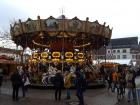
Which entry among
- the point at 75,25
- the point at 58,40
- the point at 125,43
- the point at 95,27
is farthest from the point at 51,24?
the point at 125,43

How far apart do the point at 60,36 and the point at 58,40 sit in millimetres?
1581

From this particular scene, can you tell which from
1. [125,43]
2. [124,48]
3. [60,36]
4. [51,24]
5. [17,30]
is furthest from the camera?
[125,43]

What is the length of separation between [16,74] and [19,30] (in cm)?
1066

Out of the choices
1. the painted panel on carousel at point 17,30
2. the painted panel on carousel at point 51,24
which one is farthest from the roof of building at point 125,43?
the painted panel on carousel at point 51,24

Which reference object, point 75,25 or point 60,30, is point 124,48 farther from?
point 60,30

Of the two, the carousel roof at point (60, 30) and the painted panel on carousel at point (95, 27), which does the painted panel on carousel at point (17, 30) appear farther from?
the painted panel on carousel at point (95, 27)

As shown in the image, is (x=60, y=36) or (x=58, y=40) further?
(x=58, y=40)

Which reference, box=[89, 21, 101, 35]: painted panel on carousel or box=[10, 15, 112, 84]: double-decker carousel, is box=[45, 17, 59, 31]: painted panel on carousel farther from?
box=[89, 21, 101, 35]: painted panel on carousel

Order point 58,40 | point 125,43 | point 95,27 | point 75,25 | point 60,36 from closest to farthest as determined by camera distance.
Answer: point 75,25
point 95,27
point 60,36
point 58,40
point 125,43

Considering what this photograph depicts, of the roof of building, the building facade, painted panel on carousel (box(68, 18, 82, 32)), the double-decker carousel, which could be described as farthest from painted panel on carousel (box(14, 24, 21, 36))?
the roof of building

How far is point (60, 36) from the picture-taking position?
3103 centimetres

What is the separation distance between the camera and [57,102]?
1728cm

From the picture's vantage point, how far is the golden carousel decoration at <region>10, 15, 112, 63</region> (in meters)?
25.9

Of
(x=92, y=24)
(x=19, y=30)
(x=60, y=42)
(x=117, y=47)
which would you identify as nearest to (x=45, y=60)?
(x=60, y=42)
